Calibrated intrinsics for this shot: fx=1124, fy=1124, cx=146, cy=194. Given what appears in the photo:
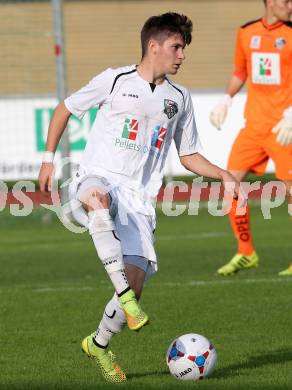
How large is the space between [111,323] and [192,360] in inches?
20.3

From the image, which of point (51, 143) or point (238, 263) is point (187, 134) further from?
point (238, 263)

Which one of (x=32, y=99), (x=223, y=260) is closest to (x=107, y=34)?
(x=32, y=99)

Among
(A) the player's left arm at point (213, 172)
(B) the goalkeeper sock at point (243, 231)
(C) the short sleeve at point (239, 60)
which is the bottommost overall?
(B) the goalkeeper sock at point (243, 231)

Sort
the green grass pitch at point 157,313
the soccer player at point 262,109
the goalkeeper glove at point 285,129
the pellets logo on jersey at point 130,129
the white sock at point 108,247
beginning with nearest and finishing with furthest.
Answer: the white sock at point 108,247
the green grass pitch at point 157,313
the pellets logo on jersey at point 130,129
the goalkeeper glove at point 285,129
the soccer player at point 262,109

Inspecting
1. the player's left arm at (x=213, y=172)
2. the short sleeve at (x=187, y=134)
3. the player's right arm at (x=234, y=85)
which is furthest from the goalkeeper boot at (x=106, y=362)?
the player's right arm at (x=234, y=85)

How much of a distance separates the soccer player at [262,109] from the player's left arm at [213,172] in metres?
4.26

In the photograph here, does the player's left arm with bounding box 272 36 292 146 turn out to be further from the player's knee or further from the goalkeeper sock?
the player's knee

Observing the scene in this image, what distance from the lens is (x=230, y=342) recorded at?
7.80m

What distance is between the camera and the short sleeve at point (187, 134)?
23.3 ft

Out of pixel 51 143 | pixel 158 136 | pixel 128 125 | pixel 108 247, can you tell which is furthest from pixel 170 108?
pixel 108 247

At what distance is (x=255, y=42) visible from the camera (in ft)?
38.0

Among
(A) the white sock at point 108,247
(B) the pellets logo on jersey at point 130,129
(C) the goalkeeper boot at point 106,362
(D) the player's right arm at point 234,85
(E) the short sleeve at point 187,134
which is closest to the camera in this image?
(A) the white sock at point 108,247

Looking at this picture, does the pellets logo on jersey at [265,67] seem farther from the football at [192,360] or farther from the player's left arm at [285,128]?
the football at [192,360]

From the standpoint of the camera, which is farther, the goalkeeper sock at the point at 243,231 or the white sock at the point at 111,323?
the goalkeeper sock at the point at 243,231
